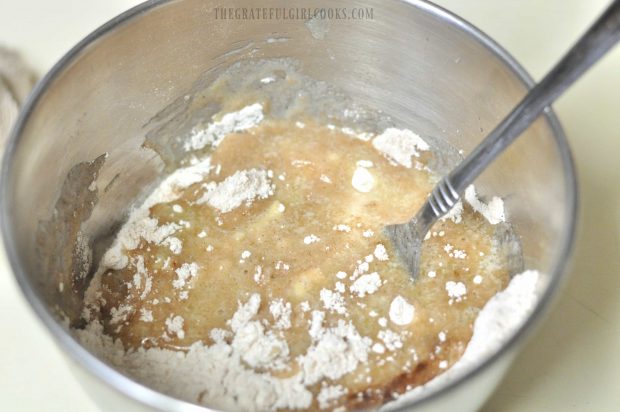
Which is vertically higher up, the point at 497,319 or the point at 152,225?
the point at 497,319

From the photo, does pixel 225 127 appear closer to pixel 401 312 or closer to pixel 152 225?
pixel 152 225

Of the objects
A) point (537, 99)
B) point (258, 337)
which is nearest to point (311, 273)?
point (258, 337)

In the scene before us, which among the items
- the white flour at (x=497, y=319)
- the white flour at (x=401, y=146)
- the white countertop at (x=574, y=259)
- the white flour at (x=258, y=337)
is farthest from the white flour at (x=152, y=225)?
the white flour at (x=497, y=319)

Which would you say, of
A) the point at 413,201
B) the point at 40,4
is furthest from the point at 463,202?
the point at 40,4

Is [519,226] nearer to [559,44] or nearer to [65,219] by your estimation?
[559,44]

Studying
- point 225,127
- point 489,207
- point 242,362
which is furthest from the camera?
point 225,127

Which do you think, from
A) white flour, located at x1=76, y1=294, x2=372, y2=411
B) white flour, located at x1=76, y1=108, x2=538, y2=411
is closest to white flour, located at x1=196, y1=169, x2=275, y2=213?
white flour, located at x1=76, y1=108, x2=538, y2=411
